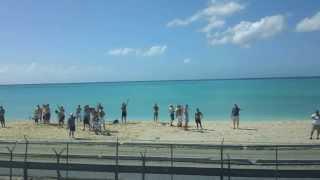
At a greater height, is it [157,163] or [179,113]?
[179,113]

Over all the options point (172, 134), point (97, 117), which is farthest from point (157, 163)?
point (97, 117)

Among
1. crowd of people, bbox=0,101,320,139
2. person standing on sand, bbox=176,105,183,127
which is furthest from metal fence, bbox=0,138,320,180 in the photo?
person standing on sand, bbox=176,105,183,127

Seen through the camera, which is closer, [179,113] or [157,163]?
[157,163]

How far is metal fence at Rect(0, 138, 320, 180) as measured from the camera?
45.3ft

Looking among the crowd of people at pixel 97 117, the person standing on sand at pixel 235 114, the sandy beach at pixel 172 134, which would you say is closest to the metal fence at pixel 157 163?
the sandy beach at pixel 172 134

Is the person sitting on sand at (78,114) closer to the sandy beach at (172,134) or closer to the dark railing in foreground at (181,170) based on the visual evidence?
the sandy beach at (172,134)

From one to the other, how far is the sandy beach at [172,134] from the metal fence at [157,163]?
481 centimetres

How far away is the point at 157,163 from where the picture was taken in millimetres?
18531

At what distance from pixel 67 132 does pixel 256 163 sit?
58.5 feet

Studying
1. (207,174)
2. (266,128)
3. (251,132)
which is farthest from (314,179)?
(266,128)

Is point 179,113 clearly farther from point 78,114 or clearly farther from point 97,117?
point 78,114

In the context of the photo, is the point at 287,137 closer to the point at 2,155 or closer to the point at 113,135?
the point at 113,135

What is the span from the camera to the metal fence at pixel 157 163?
1381 cm

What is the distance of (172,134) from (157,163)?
13.8 m
